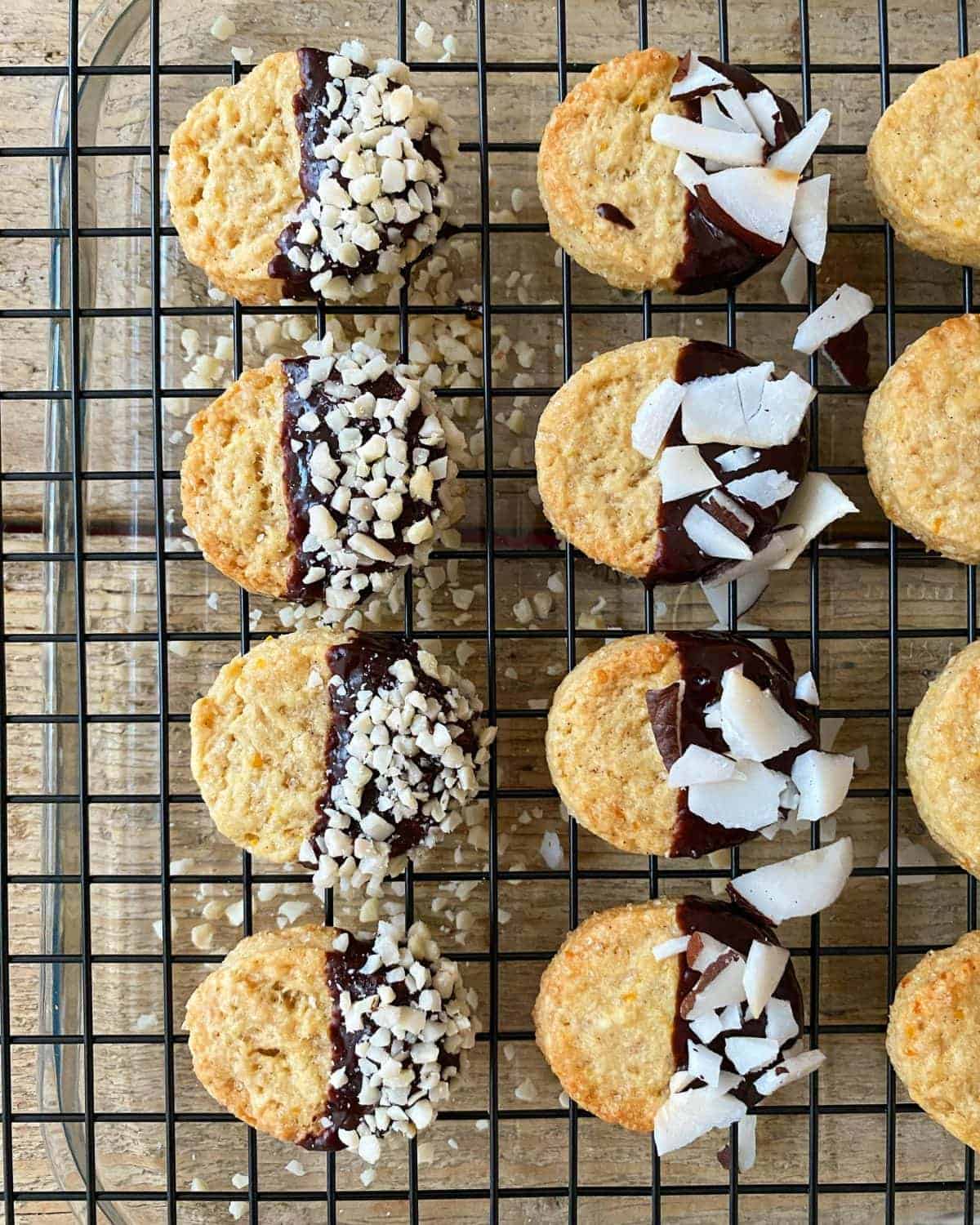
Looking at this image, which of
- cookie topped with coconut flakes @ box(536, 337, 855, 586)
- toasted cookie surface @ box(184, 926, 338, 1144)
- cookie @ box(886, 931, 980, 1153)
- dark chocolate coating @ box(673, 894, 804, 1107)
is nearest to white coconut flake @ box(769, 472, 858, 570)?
cookie topped with coconut flakes @ box(536, 337, 855, 586)

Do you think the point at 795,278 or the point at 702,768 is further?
the point at 795,278

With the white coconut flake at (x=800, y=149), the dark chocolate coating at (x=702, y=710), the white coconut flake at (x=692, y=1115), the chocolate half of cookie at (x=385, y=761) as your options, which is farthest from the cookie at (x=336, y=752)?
the white coconut flake at (x=800, y=149)

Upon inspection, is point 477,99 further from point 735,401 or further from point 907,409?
point 907,409

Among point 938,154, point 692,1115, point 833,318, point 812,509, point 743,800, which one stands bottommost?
point 692,1115

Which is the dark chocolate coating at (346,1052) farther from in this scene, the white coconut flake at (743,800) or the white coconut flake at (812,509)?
the white coconut flake at (812,509)

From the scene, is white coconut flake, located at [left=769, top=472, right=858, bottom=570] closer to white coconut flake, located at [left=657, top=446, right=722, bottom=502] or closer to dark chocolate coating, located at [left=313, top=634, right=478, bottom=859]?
white coconut flake, located at [left=657, top=446, right=722, bottom=502]

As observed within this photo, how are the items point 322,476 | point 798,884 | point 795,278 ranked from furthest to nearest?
point 795,278 → point 798,884 → point 322,476

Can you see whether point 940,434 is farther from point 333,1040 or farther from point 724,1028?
point 333,1040

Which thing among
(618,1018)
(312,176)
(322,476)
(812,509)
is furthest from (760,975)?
(312,176)
